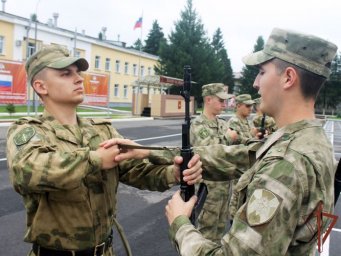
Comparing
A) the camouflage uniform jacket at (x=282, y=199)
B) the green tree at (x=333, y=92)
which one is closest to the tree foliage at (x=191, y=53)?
the green tree at (x=333, y=92)

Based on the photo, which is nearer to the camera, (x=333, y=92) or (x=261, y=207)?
(x=261, y=207)

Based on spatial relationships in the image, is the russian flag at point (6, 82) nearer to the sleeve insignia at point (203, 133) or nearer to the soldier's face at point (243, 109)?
the soldier's face at point (243, 109)

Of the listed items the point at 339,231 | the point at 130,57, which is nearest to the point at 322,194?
the point at 339,231

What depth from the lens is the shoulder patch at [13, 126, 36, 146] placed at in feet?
6.48

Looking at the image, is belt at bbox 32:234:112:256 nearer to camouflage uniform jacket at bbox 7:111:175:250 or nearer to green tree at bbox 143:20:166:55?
camouflage uniform jacket at bbox 7:111:175:250

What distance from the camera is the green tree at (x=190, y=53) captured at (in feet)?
145

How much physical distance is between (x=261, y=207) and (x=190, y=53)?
147ft

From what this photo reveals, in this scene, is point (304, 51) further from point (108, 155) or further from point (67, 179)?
point (67, 179)

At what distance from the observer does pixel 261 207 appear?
146 cm

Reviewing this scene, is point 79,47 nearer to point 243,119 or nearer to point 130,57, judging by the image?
point 130,57

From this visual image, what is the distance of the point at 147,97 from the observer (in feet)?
109

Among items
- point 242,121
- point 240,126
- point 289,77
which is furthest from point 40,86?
point 242,121

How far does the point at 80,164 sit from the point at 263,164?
2.81ft

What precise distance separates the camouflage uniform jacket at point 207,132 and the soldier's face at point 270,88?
315cm
